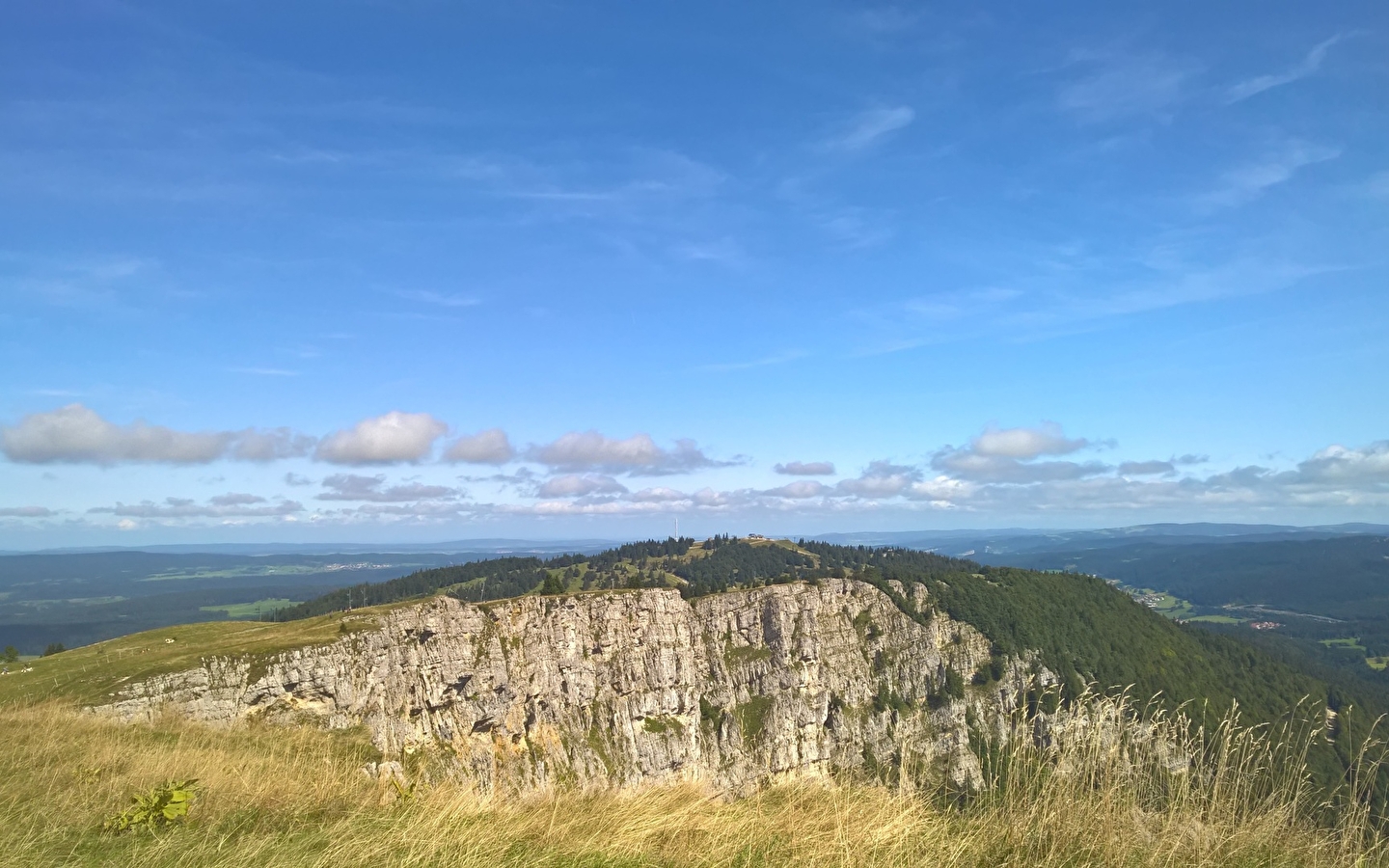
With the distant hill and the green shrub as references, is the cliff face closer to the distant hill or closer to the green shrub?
the distant hill

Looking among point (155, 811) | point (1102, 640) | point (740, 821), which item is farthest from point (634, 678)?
point (740, 821)

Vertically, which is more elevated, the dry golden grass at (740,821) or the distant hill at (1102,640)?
the dry golden grass at (740,821)

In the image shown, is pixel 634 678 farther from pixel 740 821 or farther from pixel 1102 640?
pixel 740 821

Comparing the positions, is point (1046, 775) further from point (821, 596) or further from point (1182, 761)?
point (821, 596)

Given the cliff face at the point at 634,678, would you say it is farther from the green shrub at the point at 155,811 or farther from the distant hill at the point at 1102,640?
the green shrub at the point at 155,811

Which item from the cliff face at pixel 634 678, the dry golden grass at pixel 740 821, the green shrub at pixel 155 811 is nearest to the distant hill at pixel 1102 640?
the cliff face at pixel 634 678

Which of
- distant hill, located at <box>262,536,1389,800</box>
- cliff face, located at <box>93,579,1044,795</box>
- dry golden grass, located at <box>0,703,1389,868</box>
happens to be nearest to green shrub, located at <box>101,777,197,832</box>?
dry golden grass, located at <box>0,703,1389,868</box>

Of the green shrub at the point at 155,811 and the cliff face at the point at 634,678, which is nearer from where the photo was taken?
the green shrub at the point at 155,811
